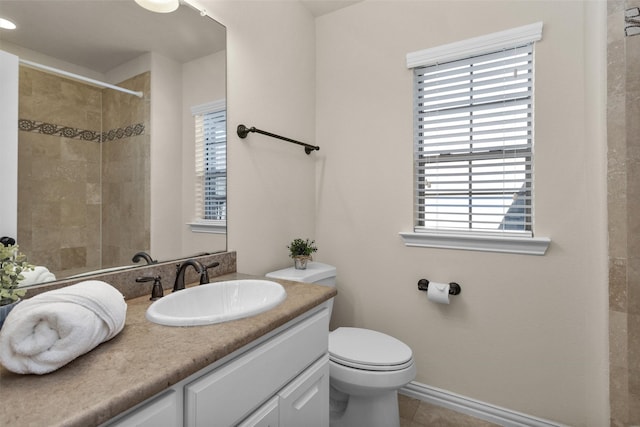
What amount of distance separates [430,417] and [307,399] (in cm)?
104

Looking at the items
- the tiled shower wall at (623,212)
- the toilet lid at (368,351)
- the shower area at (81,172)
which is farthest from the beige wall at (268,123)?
the tiled shower wall at (623,212)

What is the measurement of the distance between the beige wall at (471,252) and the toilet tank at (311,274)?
0.23 meters

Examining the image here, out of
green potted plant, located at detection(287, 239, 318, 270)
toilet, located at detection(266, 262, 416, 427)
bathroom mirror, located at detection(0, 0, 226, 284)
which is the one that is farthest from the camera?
green potted plant, located at detection(287, 239, 318, 270)

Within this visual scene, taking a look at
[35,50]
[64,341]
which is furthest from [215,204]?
[64,341]

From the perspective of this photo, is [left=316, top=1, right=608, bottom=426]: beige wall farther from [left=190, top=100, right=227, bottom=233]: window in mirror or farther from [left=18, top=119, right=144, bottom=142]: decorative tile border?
[left=18, top=119, right=144, bottom=142]: decorative tile border

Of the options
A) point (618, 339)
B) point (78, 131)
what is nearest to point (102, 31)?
point (78, 131)

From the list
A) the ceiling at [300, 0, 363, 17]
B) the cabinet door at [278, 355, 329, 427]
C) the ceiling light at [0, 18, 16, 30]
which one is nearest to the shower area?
the ceiling light at [0, 18, 16, 30]

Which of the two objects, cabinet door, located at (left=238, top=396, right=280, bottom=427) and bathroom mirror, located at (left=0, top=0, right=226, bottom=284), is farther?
bathroom mirror, located at (left=0, top=0, right=226, bottom=284)

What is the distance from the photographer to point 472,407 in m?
1.76

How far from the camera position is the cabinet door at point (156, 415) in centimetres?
60

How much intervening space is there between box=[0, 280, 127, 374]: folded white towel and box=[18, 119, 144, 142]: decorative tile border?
0.58 meters

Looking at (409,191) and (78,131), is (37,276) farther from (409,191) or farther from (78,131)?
(409,191)

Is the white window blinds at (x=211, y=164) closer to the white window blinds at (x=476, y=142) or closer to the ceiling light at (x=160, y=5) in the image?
the ceiling light at (x=160, y=5)

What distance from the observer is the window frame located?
1.58 meters
